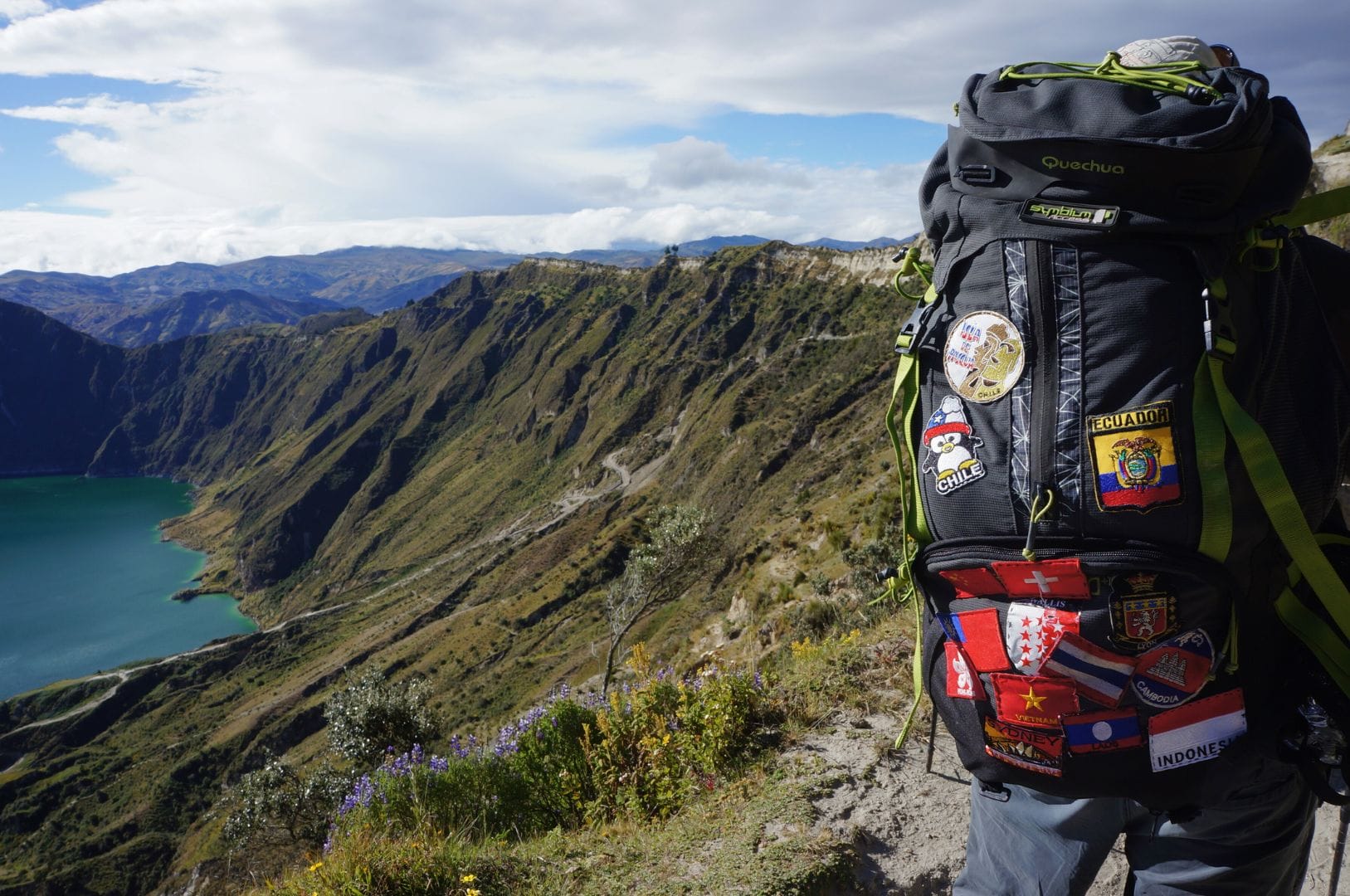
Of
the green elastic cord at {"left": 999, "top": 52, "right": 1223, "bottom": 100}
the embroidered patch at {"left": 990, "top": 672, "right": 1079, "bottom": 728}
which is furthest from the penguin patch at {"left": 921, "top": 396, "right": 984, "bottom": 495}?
the green elastic cord at {"left": 999, "top": 52, "right": 1223, "bottom": 100}

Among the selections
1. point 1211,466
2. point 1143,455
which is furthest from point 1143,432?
point 1211,466

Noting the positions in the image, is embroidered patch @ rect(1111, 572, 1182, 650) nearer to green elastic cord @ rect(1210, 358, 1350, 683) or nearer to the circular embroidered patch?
green elastic cord @ rect(1210, 358, 1350, 683)

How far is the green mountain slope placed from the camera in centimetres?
6128

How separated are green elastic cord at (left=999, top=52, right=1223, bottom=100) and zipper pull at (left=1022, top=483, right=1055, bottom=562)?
1.06 meters

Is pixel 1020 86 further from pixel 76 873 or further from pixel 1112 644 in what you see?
pixel 76 873

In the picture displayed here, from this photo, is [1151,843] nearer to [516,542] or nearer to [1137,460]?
[1137,460]

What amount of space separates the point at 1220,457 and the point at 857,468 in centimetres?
4626

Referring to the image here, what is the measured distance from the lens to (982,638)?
2080 mm

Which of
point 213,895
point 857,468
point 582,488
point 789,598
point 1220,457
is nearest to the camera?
point 1220,457

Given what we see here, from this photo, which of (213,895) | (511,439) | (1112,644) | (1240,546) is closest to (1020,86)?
(1240,546)

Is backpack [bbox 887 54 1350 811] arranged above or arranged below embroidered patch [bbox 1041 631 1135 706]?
above

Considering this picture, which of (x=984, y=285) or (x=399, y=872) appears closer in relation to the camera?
(x=984, y=285)

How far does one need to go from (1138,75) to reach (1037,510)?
3.86 feet

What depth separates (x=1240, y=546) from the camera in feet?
6.12
